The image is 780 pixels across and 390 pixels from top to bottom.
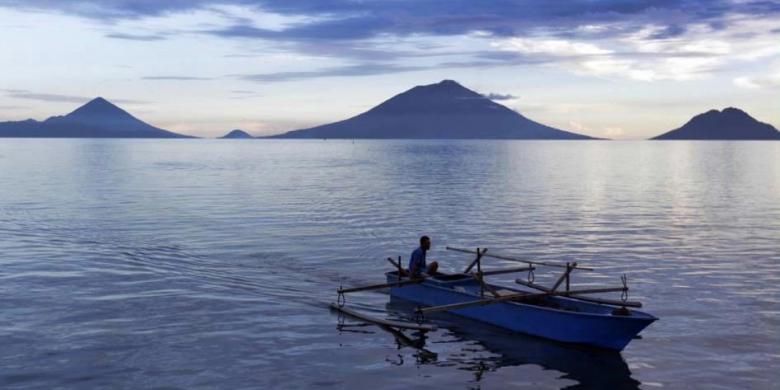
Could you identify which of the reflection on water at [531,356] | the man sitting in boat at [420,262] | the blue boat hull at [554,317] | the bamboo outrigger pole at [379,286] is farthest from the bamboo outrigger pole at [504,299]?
the man sitting in boat at [420,262]

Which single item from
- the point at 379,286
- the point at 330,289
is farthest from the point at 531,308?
the point at 330,289

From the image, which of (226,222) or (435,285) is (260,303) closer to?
(435,285)

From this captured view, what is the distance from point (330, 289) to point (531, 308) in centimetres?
948

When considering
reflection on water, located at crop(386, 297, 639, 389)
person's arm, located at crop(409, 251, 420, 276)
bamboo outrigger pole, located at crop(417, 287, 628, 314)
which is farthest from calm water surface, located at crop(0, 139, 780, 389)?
person's arm, located at crop(409, 251, 420, 276)

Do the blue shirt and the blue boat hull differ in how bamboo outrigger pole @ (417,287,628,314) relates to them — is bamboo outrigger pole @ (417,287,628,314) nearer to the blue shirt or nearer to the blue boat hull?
the blue boat hull

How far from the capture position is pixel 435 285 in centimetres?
2531

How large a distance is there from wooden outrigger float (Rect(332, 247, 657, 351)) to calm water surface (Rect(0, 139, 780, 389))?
0.49 metres

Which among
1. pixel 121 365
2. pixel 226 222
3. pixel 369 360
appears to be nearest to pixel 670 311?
pixel 369 360

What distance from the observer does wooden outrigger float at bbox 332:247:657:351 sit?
798 inches

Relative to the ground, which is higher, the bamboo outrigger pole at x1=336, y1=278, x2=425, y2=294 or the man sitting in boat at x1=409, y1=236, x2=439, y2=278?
the man sitting in boat at x1=409, y1=236, x2=439, y2=278

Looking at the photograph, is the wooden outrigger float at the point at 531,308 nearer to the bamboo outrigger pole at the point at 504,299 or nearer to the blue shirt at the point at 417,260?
the bamboo outrigger pole at the point at 504,299

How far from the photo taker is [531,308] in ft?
71.4

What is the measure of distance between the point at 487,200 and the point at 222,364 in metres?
45.6

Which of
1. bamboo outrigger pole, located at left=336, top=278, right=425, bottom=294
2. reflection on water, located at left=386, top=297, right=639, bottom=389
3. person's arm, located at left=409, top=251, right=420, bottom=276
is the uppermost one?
person's arm, located at left=409, top=251, right=420, bottom=276
